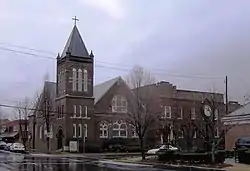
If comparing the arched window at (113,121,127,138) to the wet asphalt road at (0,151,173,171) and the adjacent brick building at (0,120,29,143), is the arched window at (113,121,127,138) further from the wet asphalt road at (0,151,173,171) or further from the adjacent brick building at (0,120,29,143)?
the adjacent brick building at (0,120,29,143)

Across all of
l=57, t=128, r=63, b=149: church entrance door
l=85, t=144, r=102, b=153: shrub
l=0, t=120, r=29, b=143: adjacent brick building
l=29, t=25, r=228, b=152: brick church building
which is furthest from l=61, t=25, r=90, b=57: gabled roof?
l=0, t=120, r=29, b=143: adjacent brick building

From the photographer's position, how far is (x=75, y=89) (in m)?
69.1

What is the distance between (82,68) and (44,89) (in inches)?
355

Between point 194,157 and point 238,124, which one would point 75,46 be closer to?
point 238,124

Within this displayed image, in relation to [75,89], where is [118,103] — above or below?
below

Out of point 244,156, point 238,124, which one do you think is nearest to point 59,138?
point 238,124

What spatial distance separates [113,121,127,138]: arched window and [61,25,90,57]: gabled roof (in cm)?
1260

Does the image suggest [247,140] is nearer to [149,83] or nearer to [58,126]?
[149,83]

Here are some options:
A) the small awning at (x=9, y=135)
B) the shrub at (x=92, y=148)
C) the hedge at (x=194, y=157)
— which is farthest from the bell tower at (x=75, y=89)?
the small awning at (x=9, y=135)

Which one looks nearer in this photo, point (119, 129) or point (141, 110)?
point (141, 110)

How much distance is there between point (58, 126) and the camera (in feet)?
228

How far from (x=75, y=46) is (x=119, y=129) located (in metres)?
15.6

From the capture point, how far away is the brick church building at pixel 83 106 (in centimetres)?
6719

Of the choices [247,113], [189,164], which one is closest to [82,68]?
[247,113]
